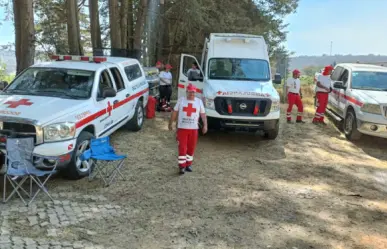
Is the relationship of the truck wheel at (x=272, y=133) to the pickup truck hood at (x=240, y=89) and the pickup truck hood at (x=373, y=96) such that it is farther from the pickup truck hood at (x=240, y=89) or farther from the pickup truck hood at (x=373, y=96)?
the pickup truck hood at (x=373, y=96)

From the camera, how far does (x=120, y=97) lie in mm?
8562

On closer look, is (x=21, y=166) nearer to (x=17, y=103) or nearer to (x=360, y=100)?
(x=17, y=103)

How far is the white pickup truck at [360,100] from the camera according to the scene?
31.2 feet

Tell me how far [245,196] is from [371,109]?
16.7 ft

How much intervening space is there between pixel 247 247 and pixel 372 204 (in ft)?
8.62

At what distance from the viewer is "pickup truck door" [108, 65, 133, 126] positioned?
8352 mm

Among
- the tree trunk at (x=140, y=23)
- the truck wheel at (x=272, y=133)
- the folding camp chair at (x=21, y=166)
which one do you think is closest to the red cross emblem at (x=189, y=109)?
the folding camp chair at (x=21, y=166)

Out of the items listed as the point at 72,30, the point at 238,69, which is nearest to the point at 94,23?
the point at 72,30

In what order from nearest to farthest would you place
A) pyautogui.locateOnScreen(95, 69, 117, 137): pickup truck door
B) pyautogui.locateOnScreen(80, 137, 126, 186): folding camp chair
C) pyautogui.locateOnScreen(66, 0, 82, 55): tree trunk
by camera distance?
1. pyautogui.locateOnScreen(80, 137, 126, 186): folding camp chair
2. pyautogui.locateOnScreen(95, 69, 117, 137): pickup truck door
3. pyautogui.locateOnScreen(66, 0, 82, 55): tree trunk

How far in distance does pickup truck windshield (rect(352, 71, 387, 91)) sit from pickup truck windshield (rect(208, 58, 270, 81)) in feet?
8.78

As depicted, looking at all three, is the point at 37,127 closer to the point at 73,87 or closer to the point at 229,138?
the point at 73,87

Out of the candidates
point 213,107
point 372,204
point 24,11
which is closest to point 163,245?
point 372,204

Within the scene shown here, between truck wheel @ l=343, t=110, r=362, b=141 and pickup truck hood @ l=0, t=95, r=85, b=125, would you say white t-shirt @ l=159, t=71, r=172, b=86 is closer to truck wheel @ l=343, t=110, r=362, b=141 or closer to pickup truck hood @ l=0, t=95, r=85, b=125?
truck wheel @ l=343, t=110, r=362, b=141

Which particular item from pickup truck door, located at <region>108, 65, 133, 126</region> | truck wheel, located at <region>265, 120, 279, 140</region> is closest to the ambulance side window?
pickup truck door, located at <region>108, 65, 133, 126</region>
